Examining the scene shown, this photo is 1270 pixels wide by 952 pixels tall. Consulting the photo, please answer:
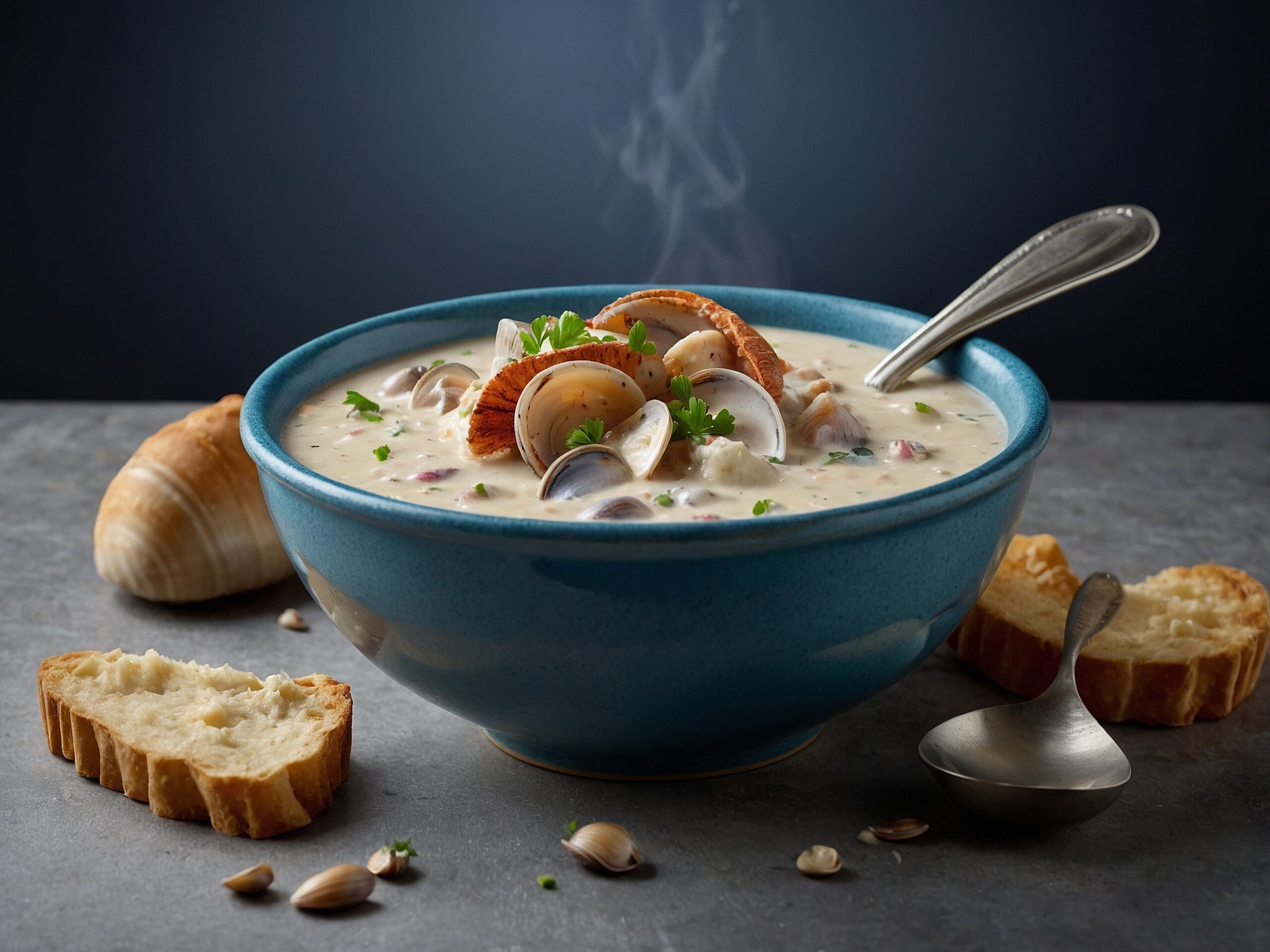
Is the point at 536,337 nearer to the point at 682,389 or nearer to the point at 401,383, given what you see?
the point at 682,389

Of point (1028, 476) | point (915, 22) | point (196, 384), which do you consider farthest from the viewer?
point (196, 384)

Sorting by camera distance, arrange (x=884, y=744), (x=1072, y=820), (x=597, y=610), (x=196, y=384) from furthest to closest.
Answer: (x=196, y=384) → (x=884, y=744) → (x=1072, y=820) → (x=597, y=610)

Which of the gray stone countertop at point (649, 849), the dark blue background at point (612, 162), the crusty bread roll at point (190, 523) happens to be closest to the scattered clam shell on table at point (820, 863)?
the gray stone countertop at point (649, 849)

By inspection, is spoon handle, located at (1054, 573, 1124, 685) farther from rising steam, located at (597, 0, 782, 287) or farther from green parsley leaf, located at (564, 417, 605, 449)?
rising steam, located at (597, 0, 782, 287)

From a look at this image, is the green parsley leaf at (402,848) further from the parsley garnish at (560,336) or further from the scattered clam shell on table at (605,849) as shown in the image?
the parsley garnish at (560,336)

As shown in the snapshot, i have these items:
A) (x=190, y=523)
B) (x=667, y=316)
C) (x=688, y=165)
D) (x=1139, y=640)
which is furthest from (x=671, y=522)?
(x=688, y=165)

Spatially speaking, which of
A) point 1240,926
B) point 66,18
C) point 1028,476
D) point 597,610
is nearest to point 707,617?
point 597,610

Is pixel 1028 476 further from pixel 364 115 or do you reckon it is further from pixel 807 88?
pixel 364 115
